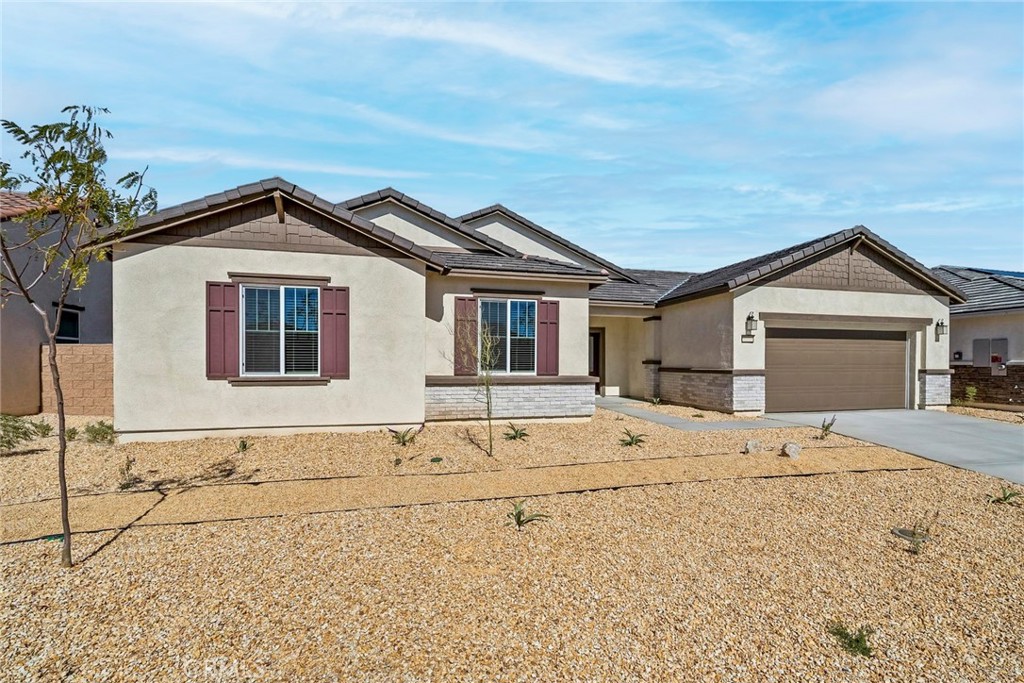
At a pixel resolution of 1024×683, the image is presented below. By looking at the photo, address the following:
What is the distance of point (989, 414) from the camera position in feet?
50.3

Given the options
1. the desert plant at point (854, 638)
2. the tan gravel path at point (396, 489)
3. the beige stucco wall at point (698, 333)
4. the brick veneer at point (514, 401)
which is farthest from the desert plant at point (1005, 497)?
the brick veneer at point (514, 401)

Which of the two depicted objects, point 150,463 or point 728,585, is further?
point 150,463

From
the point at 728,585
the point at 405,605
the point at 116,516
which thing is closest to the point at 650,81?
the point at 728,585

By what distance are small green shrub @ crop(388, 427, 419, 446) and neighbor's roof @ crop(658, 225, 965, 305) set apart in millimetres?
9037

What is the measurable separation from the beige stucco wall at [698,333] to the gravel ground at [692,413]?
127 cm

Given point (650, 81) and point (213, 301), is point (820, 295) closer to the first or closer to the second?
point (650, 81)

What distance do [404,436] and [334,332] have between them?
2442mm

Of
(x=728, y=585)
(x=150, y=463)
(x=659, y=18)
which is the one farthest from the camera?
(x=659, y=18)

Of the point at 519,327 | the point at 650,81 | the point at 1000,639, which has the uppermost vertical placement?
the point at 650,81

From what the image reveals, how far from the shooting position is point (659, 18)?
9.33 meters

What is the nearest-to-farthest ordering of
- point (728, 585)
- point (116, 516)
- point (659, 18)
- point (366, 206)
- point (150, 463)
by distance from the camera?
1. point (728, 585)
2. point (116, 516)
3. point (150, 463)
4. point (659, 18)
5. point (366, 206)

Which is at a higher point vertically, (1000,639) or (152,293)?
(152,293)

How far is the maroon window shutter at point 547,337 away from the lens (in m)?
12.4

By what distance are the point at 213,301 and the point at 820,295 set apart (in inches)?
594
